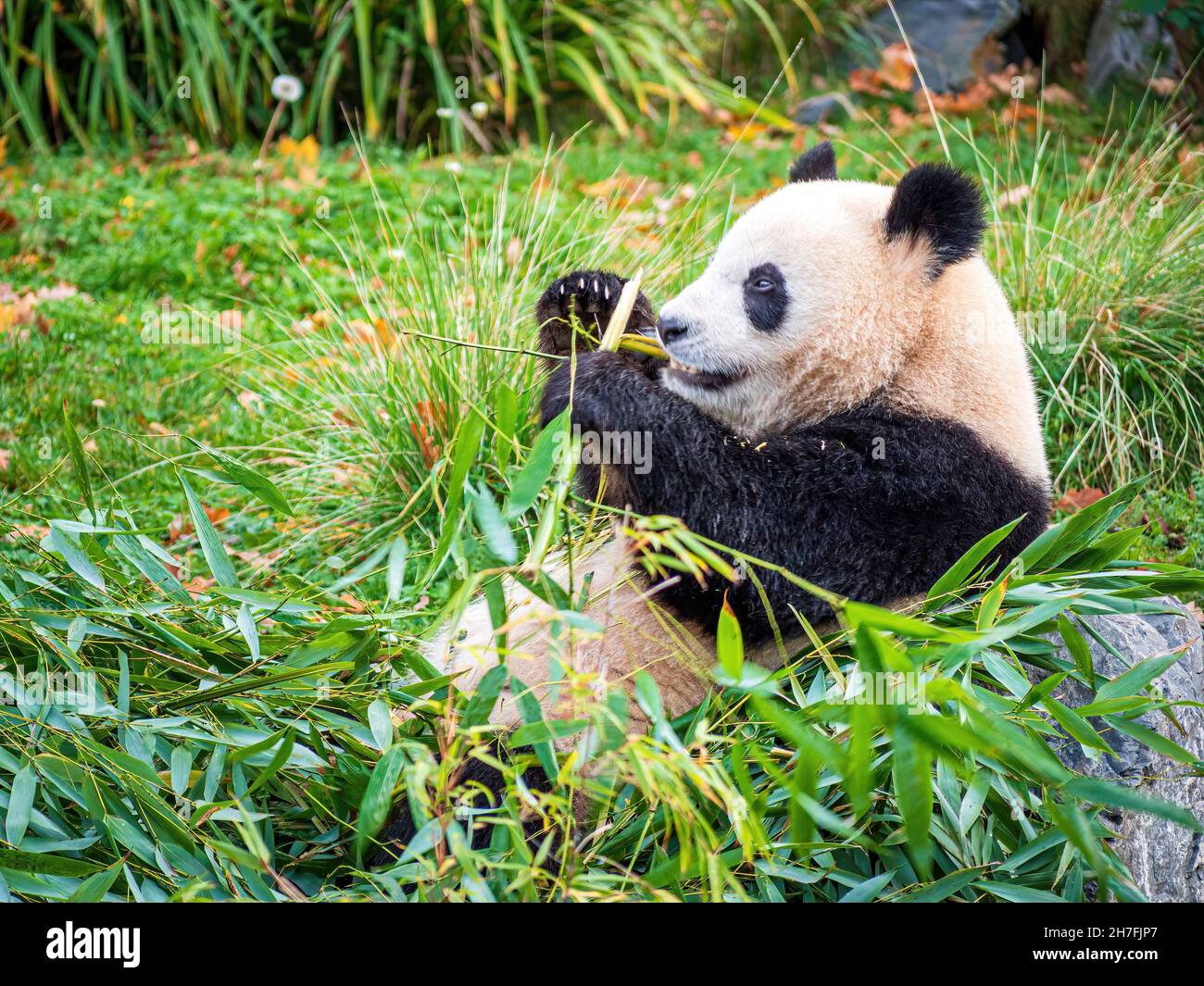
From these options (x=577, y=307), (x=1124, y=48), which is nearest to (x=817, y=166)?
(x=577, y=307)

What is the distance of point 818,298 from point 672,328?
386 millimetres

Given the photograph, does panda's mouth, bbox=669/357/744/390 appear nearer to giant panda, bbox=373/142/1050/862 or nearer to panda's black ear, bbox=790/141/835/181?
giant panda, bbox=373/142/1050/862

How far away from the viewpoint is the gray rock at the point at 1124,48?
789 cm

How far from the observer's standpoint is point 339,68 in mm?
8156

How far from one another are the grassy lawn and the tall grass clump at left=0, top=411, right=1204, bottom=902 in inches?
0.5

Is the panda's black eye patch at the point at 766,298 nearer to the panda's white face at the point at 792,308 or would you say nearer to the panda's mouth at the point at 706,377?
the panda's white face at the point at 792,308

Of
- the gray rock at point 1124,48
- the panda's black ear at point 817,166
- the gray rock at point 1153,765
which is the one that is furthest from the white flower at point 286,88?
the gray rock at point 1153,765

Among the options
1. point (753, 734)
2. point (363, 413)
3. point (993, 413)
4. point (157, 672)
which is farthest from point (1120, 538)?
point (363, 413)

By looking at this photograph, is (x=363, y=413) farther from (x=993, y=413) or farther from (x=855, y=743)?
(x=855, y=743)

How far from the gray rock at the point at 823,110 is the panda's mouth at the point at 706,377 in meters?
6.20

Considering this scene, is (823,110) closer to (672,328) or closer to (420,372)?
(420,372)

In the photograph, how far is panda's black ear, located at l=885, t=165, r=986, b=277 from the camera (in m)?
2.81

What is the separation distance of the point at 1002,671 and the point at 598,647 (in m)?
0.97
